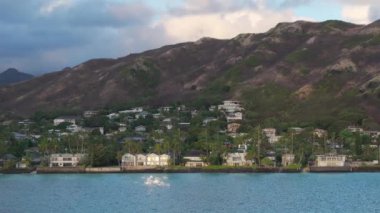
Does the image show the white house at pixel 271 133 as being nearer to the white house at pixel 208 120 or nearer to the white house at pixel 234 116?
the white house at pixel 208 120

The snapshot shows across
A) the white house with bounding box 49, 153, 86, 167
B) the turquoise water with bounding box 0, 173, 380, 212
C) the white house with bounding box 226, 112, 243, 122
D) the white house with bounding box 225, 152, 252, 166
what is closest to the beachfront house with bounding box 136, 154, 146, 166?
the white house with bounding box 49, 153, 86, 167

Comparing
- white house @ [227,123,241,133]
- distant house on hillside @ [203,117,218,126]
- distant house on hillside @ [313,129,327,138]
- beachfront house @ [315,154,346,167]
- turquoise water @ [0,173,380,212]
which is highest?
distant house on hillside @ [203,117,218,126]

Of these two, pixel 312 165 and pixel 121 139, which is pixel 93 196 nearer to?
pixel 312 165

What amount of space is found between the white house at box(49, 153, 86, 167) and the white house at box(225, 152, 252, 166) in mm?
25664

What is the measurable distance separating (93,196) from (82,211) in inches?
599

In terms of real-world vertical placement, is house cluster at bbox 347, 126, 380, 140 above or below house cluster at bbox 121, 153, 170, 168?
above

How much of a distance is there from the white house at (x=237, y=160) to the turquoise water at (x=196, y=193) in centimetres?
1338

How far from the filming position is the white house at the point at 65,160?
135m

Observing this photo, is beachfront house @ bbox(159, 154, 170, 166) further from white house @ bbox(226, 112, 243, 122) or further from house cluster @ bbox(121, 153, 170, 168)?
white house @ bbox(226, 112, 243, 122)

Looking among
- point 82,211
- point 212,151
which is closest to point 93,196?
point 82,211

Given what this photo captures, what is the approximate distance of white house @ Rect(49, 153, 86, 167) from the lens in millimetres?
135000

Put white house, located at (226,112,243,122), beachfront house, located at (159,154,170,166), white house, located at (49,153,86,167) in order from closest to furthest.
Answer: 1. beachfront house, located at (159,154,170,166)
2. white house, located at (49,153,86,167)
3. white house, located at (226,112,243,122)

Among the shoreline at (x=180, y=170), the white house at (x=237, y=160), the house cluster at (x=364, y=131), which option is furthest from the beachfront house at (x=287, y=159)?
the house cluster at (x=364, y=131)

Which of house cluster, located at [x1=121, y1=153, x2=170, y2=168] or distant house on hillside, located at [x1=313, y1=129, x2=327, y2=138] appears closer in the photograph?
house cluster, located at [x1=121, y1=153, x2=170, y2=168]
